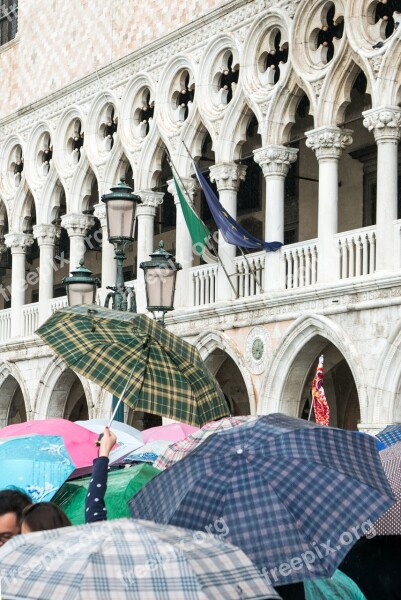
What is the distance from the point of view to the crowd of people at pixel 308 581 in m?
4.22

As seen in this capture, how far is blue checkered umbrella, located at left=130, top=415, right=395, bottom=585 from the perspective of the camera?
478 cm

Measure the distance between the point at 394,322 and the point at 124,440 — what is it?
6.20 m

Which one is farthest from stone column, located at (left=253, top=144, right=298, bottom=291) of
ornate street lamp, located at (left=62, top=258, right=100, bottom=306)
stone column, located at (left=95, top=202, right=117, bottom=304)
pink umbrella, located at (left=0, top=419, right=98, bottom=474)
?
pink umbrella, located at (left=0, top=419, right=98, bottom=474)

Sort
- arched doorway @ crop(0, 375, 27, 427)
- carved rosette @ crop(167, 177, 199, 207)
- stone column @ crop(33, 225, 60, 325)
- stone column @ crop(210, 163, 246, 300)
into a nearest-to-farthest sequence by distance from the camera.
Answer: stone column @ crop(210, 163, 246, 300) < carved rosette @ crop(167, 177, 199, 207) < stone column @ crop(33, 225, 60, 325) < arched doorway @ crop(0, 375, 27, 427)

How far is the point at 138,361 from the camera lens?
6621 millimetres

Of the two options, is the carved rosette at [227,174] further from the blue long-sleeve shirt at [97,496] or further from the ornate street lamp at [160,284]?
the blue long-sleeve shirt at [97,496]

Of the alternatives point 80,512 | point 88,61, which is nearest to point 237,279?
point 88,61

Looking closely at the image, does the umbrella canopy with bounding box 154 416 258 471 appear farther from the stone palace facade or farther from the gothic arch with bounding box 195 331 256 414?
the gothic arch with bounding box 195 331 256 414

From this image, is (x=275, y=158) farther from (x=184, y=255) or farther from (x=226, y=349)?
(x=226, y=349)

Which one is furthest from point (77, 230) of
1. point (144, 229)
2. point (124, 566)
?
point (124, 566)

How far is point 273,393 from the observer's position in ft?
55.0

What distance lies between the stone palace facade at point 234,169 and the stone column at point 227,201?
24mm

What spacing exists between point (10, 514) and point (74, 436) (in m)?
3.42

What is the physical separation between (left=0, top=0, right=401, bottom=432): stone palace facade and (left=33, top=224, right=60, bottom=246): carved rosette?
24 mm
